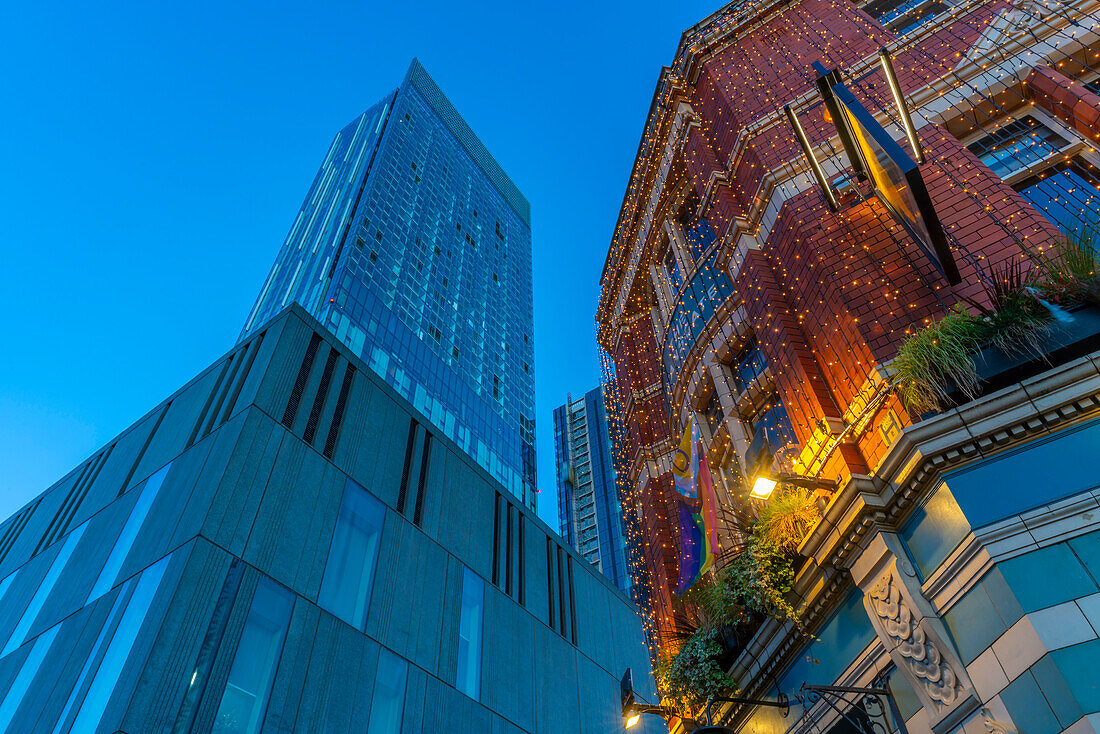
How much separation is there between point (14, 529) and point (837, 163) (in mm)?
28304

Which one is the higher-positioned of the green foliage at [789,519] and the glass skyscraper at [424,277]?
the glass skyscraper at [424,277]

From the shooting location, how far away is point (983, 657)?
8.52 m

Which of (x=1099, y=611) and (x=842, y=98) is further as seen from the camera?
(x=842, y=98)

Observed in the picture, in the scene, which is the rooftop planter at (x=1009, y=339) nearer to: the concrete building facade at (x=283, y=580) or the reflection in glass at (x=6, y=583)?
the concrete building facade at (x=283, y=580)

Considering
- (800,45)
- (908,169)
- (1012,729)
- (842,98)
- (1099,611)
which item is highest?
(800,45)

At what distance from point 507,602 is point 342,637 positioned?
25.4ft

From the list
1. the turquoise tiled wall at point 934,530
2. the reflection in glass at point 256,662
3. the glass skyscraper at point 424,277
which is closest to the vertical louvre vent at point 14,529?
the reflection in glass at point 256,662

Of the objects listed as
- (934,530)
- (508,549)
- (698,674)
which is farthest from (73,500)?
(934,530)

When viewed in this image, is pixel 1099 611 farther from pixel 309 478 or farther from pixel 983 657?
pixel 309 478

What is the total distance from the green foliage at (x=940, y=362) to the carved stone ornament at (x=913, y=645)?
2.67 metres

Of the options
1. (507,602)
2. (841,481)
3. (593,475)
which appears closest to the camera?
(841,481)

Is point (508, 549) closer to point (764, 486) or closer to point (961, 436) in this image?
point (764, 486)

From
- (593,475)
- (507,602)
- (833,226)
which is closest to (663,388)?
(507,602)

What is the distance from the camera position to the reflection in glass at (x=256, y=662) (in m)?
12.9
